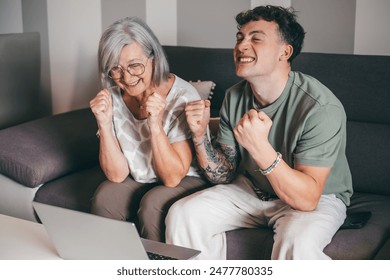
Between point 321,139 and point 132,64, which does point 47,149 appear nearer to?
point 132,64

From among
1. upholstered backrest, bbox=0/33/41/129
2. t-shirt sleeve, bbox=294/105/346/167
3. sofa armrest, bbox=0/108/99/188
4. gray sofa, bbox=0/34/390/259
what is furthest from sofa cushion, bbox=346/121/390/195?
upholstered backrest, bbox=0/33/41/129

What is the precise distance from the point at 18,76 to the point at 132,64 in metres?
1.16

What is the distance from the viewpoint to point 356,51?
2.67m

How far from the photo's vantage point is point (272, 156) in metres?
1.82

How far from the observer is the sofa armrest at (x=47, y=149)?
2.43 metres

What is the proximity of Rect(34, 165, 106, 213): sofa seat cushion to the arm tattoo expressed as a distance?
492 mm

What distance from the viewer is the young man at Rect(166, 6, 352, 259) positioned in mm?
1827

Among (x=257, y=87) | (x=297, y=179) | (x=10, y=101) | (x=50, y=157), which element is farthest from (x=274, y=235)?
(x=10, y=101)

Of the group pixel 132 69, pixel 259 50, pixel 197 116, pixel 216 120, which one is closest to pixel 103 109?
pixel 132 69

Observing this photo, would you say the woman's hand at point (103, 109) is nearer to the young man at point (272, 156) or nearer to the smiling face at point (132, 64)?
the smiling face at point (132, 64)

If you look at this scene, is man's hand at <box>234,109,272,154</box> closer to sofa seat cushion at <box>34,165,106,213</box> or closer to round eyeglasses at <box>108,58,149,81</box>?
round eyeglasses at <box>108,58,149,81</box>

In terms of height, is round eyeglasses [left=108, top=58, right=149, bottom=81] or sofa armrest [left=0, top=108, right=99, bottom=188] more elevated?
round eyeglasses [left=108, top=58, right=149, bottom=81]

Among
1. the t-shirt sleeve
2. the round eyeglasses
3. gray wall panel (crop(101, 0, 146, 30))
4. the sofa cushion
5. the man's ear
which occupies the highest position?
gray wall panel (crop(101, 0, 146, 30))
